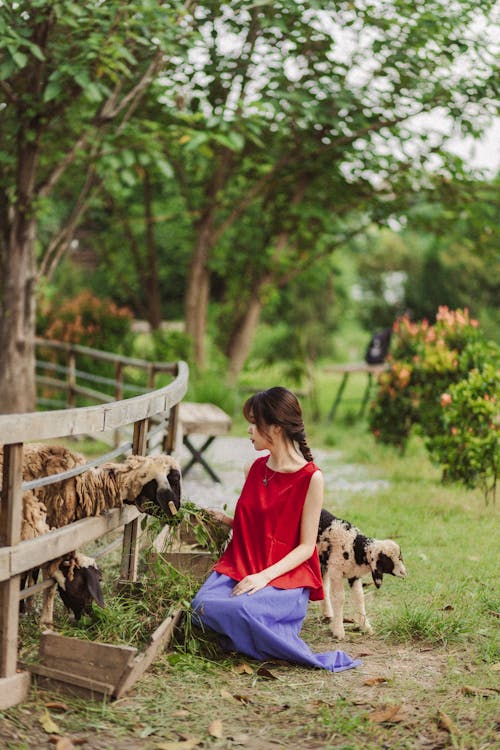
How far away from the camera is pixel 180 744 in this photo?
11.2 ft

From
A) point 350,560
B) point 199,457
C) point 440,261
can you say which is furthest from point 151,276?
point 350,560

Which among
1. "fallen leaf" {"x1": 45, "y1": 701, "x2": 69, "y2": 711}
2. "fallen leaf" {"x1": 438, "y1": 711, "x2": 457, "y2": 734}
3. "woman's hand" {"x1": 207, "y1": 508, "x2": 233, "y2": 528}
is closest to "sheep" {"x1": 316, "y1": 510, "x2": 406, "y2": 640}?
"woman's hand" {"x1": 207, "y1": 508, "x2": 233, "y2": 528}

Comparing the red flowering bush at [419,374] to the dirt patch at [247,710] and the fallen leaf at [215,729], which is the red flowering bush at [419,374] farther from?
the fallen leaf at [215,729]

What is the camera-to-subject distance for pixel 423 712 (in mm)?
3775

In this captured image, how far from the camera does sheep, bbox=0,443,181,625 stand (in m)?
4.16

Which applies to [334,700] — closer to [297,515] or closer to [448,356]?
[297,515]

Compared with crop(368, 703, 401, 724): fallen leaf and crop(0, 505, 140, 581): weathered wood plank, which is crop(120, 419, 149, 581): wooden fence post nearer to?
crop(0, 505, 140, 581): weathered wood plank

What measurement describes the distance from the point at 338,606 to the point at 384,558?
0.33 meters

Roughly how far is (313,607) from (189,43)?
5843mm

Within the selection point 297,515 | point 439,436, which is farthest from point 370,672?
point 439,436

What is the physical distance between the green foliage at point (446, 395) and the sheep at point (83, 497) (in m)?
4.26

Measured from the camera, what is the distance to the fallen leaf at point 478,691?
3938 mm

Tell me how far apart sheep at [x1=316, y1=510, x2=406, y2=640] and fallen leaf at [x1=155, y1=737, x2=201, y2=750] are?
1355 millimetres

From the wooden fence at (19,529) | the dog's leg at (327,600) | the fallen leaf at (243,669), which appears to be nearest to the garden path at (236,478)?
the dog's leg at (327,600)
